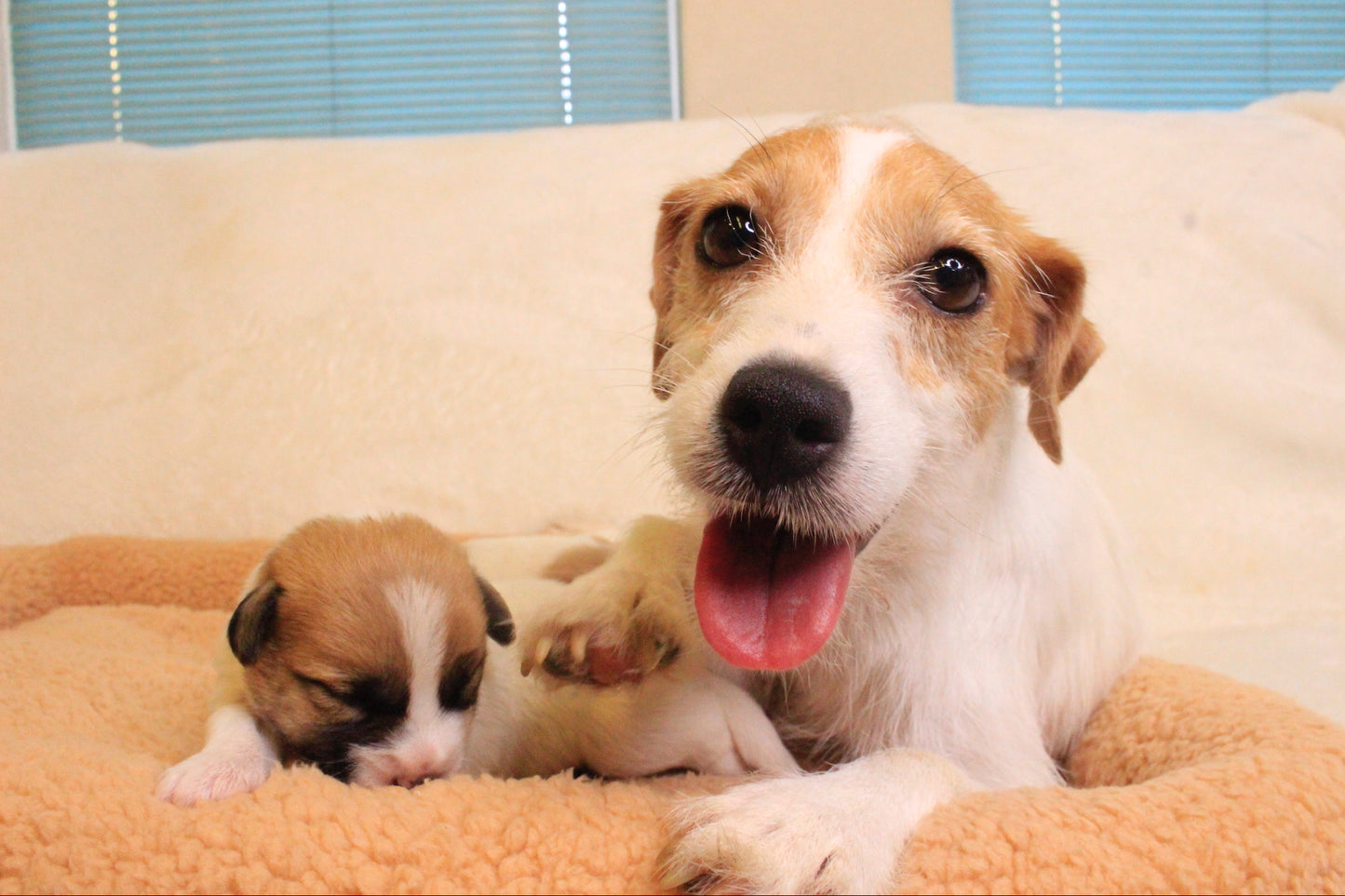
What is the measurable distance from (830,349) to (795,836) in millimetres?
509

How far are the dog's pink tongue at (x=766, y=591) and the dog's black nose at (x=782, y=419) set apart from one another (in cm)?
12

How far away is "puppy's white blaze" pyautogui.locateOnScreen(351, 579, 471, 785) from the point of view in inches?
52.1

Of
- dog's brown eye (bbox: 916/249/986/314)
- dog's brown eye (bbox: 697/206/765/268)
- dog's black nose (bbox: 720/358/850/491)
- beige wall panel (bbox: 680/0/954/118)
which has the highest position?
beige wall panel (bbox: 680/0/954/118)

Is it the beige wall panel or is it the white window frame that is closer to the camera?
the beige wall panel

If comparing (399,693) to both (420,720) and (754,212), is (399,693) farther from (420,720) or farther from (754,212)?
(754,212)

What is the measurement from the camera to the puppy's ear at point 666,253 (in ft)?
5.24

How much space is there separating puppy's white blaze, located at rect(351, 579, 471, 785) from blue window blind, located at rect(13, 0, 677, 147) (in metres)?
4.45

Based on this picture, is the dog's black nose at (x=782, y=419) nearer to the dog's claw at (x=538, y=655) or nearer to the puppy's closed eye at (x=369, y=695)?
the dog's claw at (x=538, y=655)

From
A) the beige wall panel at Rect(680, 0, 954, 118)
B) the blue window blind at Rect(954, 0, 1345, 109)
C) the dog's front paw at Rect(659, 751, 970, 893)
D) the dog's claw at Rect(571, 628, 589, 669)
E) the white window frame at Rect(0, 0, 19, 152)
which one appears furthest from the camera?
the white window frame at Rect(0, 0, 19, 152)

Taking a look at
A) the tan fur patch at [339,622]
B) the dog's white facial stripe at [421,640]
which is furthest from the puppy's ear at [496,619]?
the dog's white facial stripe at [421,640]

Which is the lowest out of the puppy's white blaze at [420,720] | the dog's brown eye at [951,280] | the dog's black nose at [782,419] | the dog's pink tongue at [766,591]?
the puppy's white blaze at [420,720]

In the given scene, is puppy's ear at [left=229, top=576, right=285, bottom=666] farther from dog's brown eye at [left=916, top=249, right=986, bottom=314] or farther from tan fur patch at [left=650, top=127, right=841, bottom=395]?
dog's brown eye at [left=916, top=249, right=986, bottom=314]

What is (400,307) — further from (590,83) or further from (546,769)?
(590,83)

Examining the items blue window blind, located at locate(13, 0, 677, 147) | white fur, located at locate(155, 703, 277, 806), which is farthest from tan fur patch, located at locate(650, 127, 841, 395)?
blue window blind, located at locate(13, 0, 677, 147)
